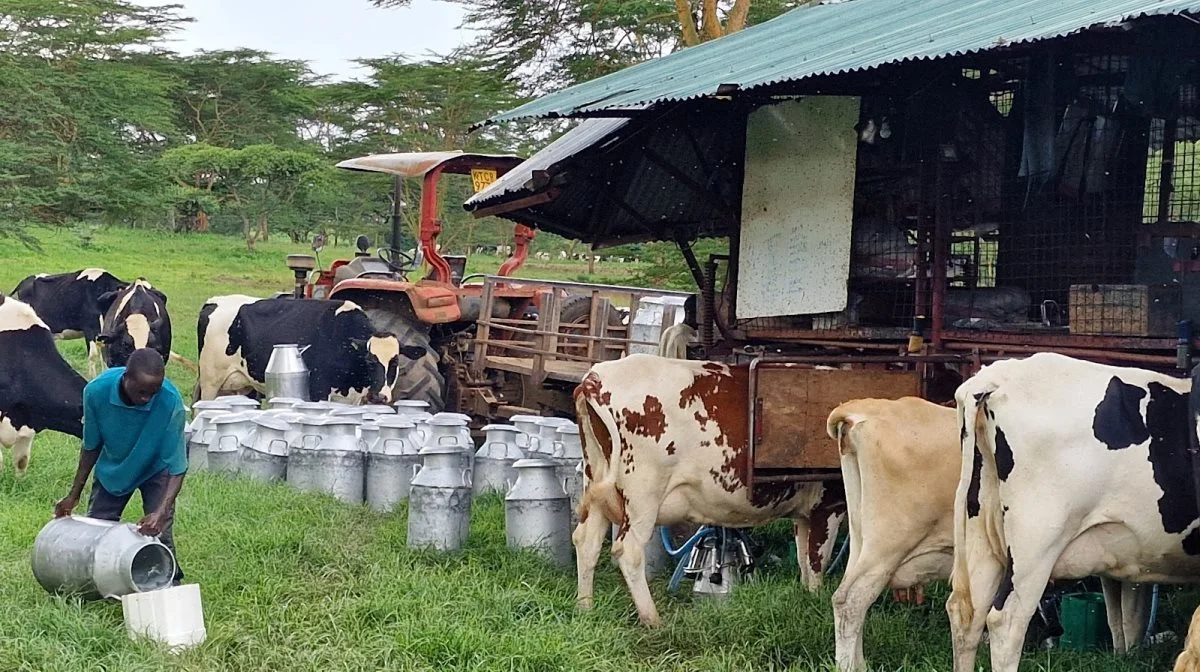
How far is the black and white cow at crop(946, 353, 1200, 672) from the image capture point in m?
4.94

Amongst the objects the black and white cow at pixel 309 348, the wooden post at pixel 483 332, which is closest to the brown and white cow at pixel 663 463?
the wooden post at pixel 483 332

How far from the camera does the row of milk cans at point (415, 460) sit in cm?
714

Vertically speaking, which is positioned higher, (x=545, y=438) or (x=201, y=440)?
(x=545, y=438)

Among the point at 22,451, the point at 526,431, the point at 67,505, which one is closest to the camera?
the point at 67,505

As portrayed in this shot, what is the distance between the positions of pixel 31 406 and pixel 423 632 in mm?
4513

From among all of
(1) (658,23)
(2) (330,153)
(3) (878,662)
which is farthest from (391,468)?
(2) (330,153)

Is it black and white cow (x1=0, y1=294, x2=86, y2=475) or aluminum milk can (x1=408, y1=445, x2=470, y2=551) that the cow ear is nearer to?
black and white cow (x1=0, y1=294, x2=86, y2=475)

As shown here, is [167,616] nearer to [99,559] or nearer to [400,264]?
[99,559]

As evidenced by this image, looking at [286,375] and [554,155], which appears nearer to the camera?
[554,155]

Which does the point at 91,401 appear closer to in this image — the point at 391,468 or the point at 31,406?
the point at 391,468

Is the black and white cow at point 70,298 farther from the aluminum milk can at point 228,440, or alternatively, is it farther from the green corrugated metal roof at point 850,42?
the green corrugated metal roof at point 850,42

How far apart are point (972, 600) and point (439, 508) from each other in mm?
3017

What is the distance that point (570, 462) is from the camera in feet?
25.9

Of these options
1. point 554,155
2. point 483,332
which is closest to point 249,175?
point 483,332
